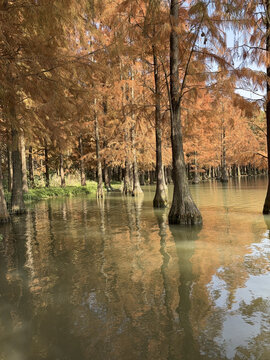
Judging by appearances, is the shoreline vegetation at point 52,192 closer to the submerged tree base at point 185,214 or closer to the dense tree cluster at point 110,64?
the dense tree cluster at point 110,64

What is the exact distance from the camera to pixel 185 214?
432 inches

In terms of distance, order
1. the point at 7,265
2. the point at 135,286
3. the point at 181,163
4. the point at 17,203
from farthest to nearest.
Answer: the point at 17,203 < the point at 181,163 < the point at 7,265 < the point at 135,286

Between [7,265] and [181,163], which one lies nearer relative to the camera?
[7,265]

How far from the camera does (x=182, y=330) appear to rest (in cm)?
363

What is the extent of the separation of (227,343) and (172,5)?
1194 cm

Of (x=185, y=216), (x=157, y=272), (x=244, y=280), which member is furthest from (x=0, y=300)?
(x=185, y=216)

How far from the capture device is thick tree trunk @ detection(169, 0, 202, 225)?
11.0 metres

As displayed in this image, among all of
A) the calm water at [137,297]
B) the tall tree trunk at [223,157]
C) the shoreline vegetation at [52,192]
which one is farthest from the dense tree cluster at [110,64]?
the tall tree trunk at [223,157]

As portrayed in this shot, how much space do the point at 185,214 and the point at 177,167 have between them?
184 centimetres

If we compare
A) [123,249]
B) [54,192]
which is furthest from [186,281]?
[54,192]

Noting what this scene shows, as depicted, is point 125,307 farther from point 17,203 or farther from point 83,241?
point 17,203

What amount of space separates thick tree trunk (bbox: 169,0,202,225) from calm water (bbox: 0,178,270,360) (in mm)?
1927

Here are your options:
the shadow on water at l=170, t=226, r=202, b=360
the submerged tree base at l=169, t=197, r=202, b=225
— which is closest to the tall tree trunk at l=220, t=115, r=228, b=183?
the submerged tree base at l=169, t=197, r=202, b=225

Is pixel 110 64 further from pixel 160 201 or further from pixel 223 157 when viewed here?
pixel 223 157
